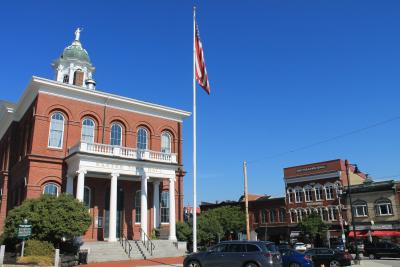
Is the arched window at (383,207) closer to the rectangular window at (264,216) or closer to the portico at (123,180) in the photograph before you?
the rectangular window at (264,216)

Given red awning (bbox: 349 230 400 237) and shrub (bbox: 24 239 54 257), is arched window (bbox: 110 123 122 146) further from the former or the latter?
red awning (bbox: 349 230 400 237)

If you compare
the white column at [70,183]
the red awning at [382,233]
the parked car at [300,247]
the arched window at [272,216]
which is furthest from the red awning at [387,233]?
the white column at [70,183]

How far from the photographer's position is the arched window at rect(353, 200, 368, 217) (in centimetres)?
5483

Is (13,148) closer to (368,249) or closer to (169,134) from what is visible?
(169,134)

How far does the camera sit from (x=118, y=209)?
34156 millimetres

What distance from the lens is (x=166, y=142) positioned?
1575 inches

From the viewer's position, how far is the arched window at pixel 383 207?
5262 cm

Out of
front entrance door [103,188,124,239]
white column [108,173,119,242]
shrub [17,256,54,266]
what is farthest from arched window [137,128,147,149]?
shrub [17,256,54,266]

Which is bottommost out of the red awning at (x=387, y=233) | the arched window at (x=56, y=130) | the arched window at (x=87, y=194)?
the red awning at (x=387, y=233)

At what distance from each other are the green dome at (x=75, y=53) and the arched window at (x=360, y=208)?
39995mm

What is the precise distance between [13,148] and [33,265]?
22217 millimetres

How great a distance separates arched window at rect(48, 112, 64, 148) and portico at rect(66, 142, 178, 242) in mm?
1751

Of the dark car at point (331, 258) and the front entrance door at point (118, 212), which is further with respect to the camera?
the front entrance door at point (118, 212)

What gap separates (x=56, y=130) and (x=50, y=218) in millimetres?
10897
